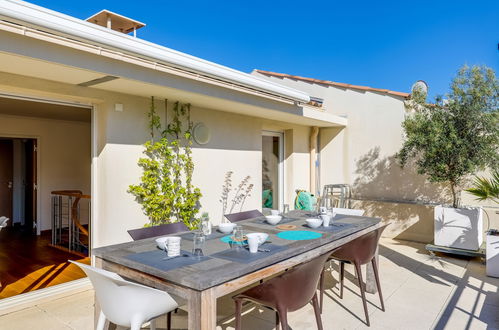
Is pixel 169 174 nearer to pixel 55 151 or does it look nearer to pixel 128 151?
pixel 128 151

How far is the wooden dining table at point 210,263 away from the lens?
2057mm

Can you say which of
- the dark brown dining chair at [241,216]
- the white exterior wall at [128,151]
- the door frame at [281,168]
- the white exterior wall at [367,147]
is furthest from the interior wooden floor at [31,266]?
the white exterior wall at [367,147]

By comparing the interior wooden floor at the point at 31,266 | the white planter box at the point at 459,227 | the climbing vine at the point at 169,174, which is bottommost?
the interior wooden floor at the point at 31,266

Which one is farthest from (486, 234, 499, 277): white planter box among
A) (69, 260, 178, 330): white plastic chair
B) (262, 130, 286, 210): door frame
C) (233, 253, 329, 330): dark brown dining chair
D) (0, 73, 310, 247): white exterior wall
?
(69, 260, 178, 330): white plastic chair

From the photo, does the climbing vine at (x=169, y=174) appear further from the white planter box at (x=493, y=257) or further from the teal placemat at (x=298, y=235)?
the white planter box at (x=493, y=257)

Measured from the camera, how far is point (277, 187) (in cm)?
794

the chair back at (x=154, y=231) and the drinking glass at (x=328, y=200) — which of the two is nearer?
the chair back at (x=154, y=231)

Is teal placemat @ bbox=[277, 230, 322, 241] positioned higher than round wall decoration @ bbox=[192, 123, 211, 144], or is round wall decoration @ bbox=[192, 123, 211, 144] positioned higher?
round wall decoration @ bbox=[192, 123, 211, 144]

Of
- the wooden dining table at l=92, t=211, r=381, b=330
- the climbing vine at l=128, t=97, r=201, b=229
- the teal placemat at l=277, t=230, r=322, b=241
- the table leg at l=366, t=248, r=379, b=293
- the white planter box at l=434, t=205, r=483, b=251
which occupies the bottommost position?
the table leg at l=366, t=248, r=379, b=293

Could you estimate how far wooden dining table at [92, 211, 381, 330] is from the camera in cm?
206

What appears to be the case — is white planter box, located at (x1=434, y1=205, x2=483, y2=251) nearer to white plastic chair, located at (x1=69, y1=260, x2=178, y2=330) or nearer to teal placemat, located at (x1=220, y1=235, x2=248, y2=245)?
teal placemat, located at (x1=220, y1=235, x2=248, y2=245)

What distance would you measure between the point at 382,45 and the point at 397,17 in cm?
173

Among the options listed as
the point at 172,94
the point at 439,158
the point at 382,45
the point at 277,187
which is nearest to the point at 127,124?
the point at 172,94

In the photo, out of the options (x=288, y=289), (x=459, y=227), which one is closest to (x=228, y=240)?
(x=288, y=289)
